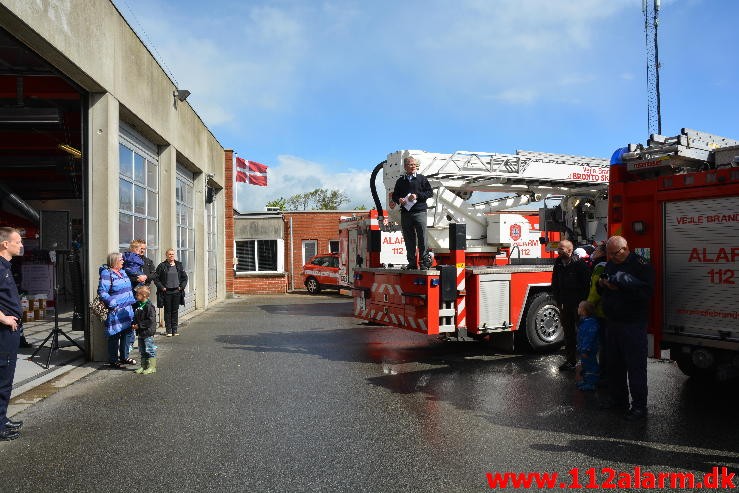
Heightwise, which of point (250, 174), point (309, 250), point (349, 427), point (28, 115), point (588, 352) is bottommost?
point (349, 427)

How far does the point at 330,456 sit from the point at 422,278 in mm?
3917

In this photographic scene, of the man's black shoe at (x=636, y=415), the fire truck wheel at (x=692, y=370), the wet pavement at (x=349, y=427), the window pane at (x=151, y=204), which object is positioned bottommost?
the wet pavement at (x=349, y=427)

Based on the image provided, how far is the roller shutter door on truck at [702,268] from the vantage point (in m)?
5.50

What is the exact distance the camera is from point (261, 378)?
294 inches

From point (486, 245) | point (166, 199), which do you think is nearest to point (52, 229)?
point (166, 199)

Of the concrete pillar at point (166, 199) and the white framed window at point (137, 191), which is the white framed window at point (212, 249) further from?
the white framed window at point (137, 191)

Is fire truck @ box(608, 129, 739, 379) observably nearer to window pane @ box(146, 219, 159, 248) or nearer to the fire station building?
the fire station building

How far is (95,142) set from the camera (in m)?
8.61

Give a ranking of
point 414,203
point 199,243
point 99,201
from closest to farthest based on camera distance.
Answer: point 414,203
point 99,201
point 199,243

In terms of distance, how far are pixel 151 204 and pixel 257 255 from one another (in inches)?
533

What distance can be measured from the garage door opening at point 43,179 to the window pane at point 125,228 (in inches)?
23.8

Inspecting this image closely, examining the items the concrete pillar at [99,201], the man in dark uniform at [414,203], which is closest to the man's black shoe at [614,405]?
the man in dark uniform at [414,203]

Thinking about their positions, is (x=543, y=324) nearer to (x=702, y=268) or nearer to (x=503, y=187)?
(x=503, y=187)

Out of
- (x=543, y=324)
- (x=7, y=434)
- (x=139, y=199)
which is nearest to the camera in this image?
(x=7, y=434)
